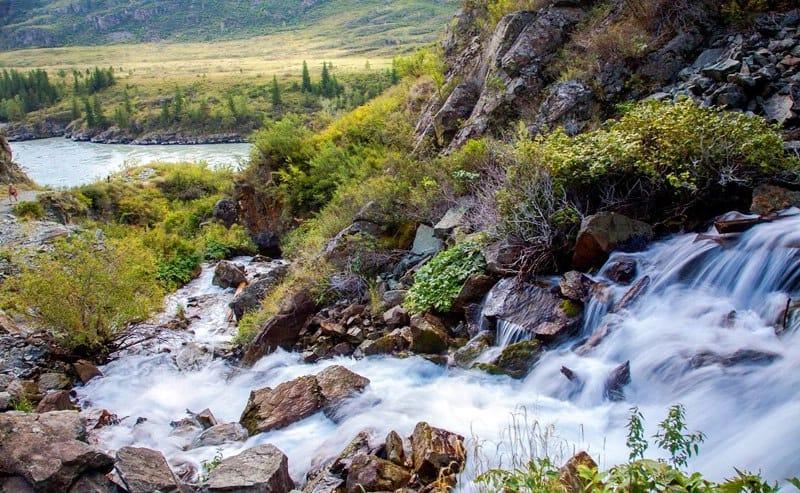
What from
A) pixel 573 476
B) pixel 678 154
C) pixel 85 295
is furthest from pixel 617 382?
pixel 85 295

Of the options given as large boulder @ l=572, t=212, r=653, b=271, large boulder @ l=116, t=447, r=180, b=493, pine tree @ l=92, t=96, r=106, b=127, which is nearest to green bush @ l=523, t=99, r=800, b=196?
large boulder @ l=572, t=212, r=653, b=271

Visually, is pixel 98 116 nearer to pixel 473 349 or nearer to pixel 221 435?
pixel 221 435

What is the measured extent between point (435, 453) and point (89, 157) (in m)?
68.9

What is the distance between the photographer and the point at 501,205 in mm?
8188

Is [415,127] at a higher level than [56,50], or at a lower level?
lower

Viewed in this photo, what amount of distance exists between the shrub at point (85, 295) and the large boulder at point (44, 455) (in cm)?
526

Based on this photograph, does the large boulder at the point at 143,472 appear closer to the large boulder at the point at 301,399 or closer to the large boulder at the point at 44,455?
the large boulder at the point at 44,455

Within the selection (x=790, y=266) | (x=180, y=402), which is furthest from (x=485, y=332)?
(x=180, y=402)

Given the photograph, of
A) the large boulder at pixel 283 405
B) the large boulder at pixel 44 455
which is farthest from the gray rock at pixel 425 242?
the large boulder at pixel 44 455

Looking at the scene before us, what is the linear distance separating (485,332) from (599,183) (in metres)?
2.81

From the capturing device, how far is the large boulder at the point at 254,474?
5125mm

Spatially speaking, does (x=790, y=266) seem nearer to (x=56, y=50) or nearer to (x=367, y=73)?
(x=367, y=73)

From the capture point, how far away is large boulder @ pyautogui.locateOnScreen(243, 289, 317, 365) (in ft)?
32.2

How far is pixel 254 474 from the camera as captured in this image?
5.28m
